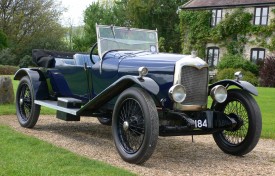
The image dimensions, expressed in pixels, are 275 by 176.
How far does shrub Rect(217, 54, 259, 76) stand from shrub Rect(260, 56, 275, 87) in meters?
1.19

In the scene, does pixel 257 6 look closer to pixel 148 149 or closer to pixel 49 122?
pixel 49 122

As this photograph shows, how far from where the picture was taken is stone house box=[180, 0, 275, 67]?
2650 centimetres

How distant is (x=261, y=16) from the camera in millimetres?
26844

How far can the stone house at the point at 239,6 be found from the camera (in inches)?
1043

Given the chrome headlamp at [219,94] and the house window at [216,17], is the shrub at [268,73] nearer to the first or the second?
the house window at [216,17]

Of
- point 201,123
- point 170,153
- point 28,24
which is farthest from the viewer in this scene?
point 28,24

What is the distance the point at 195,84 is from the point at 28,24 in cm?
3828

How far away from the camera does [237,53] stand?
27.8 metres

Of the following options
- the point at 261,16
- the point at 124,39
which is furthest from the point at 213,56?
the point at 124,39

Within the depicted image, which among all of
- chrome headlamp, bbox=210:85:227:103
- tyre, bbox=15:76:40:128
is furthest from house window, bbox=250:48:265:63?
chrome headlamp, bbox=210:85:227:103

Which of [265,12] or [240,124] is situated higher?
[265,12]

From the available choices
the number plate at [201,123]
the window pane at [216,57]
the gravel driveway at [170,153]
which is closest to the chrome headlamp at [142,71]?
the number plate at [201,123]

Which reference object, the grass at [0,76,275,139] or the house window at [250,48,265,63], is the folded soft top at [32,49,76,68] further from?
the house window at [250,48,265,63]

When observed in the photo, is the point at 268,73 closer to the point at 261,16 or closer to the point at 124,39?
the point at 261,16
